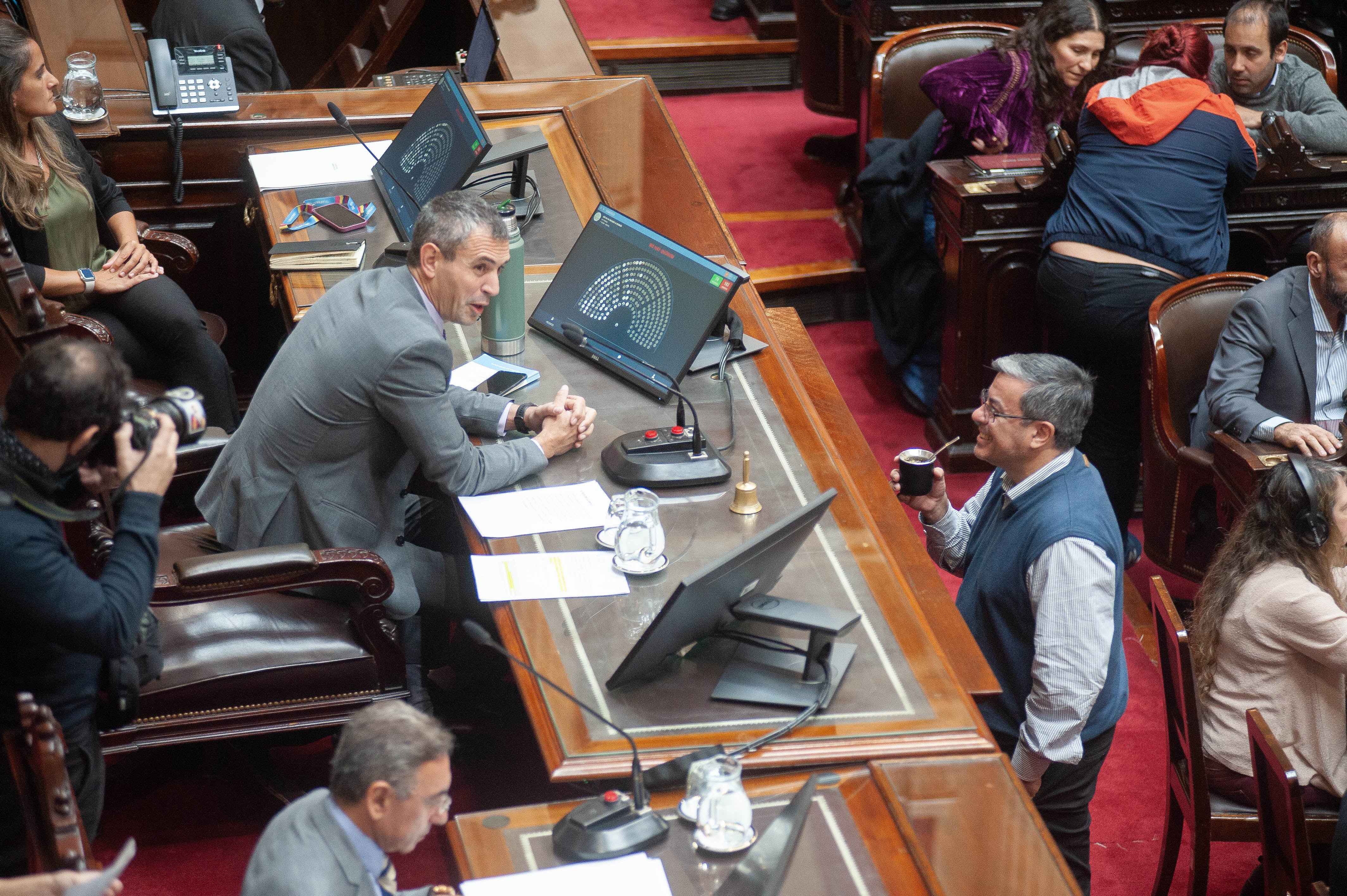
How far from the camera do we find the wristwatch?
302cm

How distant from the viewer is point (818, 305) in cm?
561

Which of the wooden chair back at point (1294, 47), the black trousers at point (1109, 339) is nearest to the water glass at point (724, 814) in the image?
the black trousers at point (1109, 339)

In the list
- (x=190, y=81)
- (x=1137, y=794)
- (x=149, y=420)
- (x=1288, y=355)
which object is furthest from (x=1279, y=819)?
(x=190, y=81)

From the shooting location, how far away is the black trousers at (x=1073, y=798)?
2693 mm

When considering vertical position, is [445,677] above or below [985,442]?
below

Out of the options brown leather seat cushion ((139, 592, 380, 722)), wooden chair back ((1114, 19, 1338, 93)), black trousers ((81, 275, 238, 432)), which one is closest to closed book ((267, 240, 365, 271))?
black trousers ((81, 275, 238, 432))

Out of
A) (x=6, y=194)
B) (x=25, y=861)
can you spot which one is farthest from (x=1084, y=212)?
(x=25, y=861)

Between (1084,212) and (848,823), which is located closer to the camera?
(848,823)

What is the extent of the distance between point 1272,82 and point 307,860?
13.6ft

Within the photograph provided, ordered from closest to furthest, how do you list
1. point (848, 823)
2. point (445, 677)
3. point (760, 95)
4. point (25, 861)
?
point (848, 823) → point (25, 861) → point (445, 677) → point (760, 95)

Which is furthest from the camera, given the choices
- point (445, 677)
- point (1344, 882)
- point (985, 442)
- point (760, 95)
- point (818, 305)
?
point (760, 95)

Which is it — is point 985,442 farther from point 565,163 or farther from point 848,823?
point 565,163

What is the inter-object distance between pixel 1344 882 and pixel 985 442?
3.34ft

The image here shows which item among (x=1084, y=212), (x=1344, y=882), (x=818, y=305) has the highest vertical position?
(x=1084, y=212)
